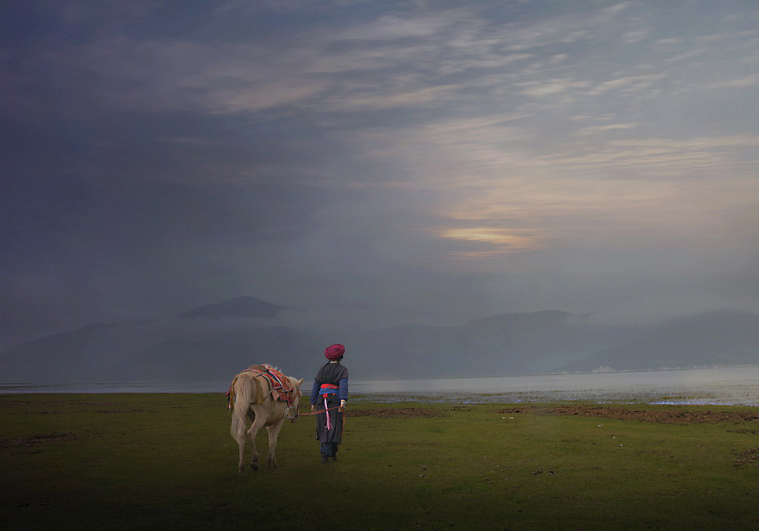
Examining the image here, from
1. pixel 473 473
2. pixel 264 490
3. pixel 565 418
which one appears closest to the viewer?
pixel 264 490

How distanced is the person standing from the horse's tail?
164cm

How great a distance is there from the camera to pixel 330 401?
60.1 ft

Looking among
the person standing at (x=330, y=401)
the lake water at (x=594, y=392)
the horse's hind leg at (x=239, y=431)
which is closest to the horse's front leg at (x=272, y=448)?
the horse's hind leg at (x=239, y=431)

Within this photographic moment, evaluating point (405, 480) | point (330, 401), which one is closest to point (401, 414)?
point (330, 401)

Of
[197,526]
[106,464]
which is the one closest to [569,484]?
[197,526]

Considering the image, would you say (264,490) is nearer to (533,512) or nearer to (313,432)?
(533,512)

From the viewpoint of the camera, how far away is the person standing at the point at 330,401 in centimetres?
1795

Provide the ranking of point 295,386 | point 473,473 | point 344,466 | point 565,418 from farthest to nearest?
1. point 565,418
2. point 295,386
3. point 344,466
4. point 473,473

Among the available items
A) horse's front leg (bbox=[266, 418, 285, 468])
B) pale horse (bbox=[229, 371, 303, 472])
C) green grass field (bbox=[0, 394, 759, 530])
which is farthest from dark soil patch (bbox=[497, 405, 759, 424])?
pale horse (bbox=[229, 371, 303, 472])

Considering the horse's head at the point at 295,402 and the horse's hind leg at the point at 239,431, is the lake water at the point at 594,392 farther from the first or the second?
the horse's hind leg at the point at 239,431

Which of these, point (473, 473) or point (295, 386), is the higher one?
point (295, 386)

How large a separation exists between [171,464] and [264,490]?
5.27 m

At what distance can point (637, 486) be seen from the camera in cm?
1423

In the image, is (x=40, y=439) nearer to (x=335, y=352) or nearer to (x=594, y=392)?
(x=335, y=352)
